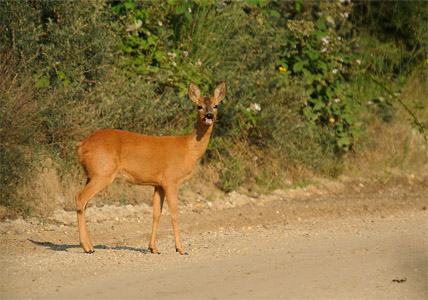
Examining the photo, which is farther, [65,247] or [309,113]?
[309,113]

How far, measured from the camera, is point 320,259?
23.1 feet

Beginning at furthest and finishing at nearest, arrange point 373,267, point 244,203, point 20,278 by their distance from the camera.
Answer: point 244,203, point 373,267, point 20,278

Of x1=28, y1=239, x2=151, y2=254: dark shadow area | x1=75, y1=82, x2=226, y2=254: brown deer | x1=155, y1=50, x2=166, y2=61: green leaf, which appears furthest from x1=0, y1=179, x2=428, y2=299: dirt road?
x1=155, y1=50, x2=166, y2=61: green leaf

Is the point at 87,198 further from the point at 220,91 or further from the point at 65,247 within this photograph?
the point at 220,91

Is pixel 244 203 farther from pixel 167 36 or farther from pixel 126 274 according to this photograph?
pixel 126 274

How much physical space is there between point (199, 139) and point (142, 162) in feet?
2.63

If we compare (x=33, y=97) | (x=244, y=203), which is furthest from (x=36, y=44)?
(x=244, y=203)

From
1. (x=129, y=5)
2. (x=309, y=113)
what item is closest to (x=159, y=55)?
(x=129, y=5)

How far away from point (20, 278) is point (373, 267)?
11.0 ft

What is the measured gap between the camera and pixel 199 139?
7.89 meters

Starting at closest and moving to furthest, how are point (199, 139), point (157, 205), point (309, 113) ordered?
point (157, 205) → point (199, 139) → point (309, 113)

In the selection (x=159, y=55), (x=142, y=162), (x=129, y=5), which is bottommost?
(x=142, y=162)

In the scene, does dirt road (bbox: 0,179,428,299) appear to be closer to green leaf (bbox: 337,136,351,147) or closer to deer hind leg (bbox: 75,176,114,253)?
deer hind leg (bbox: 75,176,114,253)

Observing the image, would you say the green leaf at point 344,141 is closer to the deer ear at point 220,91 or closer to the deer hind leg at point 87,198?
the deer ear at point 220,91
